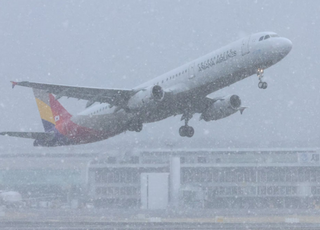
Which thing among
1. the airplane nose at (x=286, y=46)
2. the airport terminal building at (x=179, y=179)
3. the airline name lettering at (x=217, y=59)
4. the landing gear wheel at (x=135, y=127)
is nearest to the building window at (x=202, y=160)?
the airport terminal building at (x=179, y=179)

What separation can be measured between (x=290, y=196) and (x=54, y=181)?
36.3 meters

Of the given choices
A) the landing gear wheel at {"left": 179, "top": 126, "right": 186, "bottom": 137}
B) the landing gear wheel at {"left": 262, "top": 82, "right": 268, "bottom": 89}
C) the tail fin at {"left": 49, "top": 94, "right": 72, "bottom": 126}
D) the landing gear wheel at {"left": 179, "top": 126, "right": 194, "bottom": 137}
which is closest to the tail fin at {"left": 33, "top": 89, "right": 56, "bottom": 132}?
the tail fin at {"left": 49, "top": 94, "right": 72, "bottom": 126}

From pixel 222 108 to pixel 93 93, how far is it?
394 inches

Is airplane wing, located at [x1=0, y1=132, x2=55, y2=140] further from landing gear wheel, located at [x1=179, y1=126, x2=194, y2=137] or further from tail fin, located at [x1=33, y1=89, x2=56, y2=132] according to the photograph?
landing gear wheel, located at [x1=179, y1=126, x2=194, y2=137]

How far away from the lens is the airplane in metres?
33.0

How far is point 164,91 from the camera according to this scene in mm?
35031

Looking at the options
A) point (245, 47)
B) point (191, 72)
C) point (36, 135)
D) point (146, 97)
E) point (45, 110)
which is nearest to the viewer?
point (245, 47)

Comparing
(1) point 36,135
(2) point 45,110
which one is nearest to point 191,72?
(1) point 36,135

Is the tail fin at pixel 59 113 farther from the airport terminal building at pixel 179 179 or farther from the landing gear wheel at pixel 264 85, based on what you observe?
the airport terminal building at pixel 179 179

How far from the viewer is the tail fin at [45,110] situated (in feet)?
155

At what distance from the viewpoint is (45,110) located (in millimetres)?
48312

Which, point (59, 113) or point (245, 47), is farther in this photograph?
point (59, 113)

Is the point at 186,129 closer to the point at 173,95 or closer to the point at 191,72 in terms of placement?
the point at 173,95

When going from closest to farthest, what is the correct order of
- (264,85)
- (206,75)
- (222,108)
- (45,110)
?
(264,85), (206,75), (222,108), (45,110)
